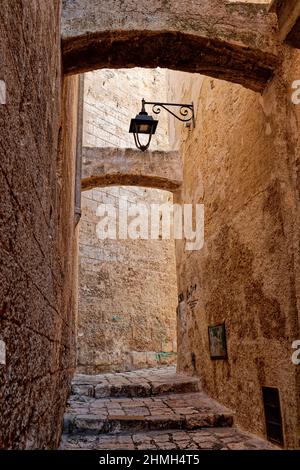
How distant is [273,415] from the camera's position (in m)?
3.04

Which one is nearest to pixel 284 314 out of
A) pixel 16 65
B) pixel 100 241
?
pixel 16 65

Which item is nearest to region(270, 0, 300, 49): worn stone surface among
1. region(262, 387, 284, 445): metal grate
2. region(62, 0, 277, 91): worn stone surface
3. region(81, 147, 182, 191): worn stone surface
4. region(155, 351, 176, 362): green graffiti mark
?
region(62, 0, 277, 91): worn stone surface

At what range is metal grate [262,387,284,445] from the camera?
2.95 meters

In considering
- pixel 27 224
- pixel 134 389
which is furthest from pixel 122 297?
pixel 27 224

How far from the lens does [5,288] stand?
1244 millimetres

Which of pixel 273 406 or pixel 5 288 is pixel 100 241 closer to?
pixel 273 406

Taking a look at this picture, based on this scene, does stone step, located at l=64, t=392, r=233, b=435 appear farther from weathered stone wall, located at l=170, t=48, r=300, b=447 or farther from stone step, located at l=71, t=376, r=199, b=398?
stone step, located at l=71, t=376, r=199, b=398

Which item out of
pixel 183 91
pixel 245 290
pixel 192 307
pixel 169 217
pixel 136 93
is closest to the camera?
pixel 245 290

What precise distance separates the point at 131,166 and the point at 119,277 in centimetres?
294

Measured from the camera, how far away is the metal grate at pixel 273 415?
2.95 m

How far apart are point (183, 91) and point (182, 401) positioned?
428cm

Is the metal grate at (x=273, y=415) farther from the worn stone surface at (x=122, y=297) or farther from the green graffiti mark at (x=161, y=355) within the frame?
the green graffiti mark at (x=161, y=355)

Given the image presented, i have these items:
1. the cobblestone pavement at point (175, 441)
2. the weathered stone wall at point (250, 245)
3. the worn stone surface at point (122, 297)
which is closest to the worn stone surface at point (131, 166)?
the weathered stone wall at point (250, 245)

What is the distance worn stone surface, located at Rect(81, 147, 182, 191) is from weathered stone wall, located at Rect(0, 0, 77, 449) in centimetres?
397
